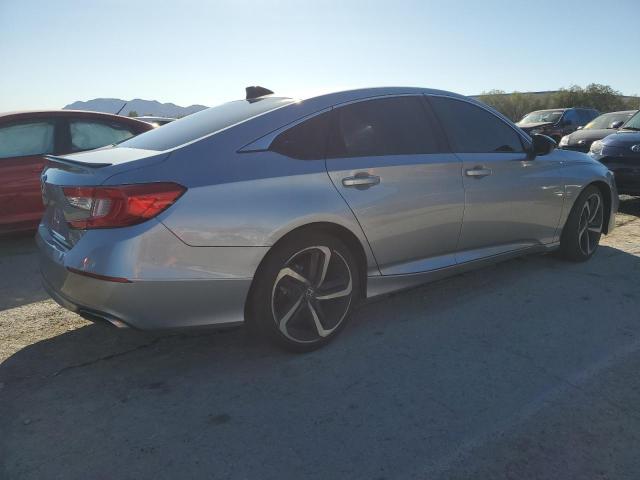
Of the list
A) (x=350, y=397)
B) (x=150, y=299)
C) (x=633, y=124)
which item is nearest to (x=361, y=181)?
(x=350, y=397)

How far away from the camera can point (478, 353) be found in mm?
3160

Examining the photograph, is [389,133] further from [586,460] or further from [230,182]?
[586,460]

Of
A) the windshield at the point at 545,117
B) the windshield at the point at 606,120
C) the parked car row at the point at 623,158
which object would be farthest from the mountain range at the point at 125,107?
the windshield at the point at 545,117

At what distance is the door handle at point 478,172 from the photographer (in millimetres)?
3825

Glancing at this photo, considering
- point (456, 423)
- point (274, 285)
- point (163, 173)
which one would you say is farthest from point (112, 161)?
point (456, 423)

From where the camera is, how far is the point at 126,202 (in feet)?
8.31

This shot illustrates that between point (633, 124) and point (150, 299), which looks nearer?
point (150, 299)

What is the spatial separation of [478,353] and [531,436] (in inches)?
32.6

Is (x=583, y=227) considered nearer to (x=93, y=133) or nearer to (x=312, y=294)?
(x=312, y=294)

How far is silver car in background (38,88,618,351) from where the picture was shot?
2.58m

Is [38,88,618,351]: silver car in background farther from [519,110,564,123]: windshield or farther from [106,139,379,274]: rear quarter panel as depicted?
[519,110,564,123]: windshield

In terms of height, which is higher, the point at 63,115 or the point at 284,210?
the point at 63,115

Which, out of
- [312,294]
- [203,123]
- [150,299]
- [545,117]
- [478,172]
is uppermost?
[545,117]

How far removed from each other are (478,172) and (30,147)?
474cm
